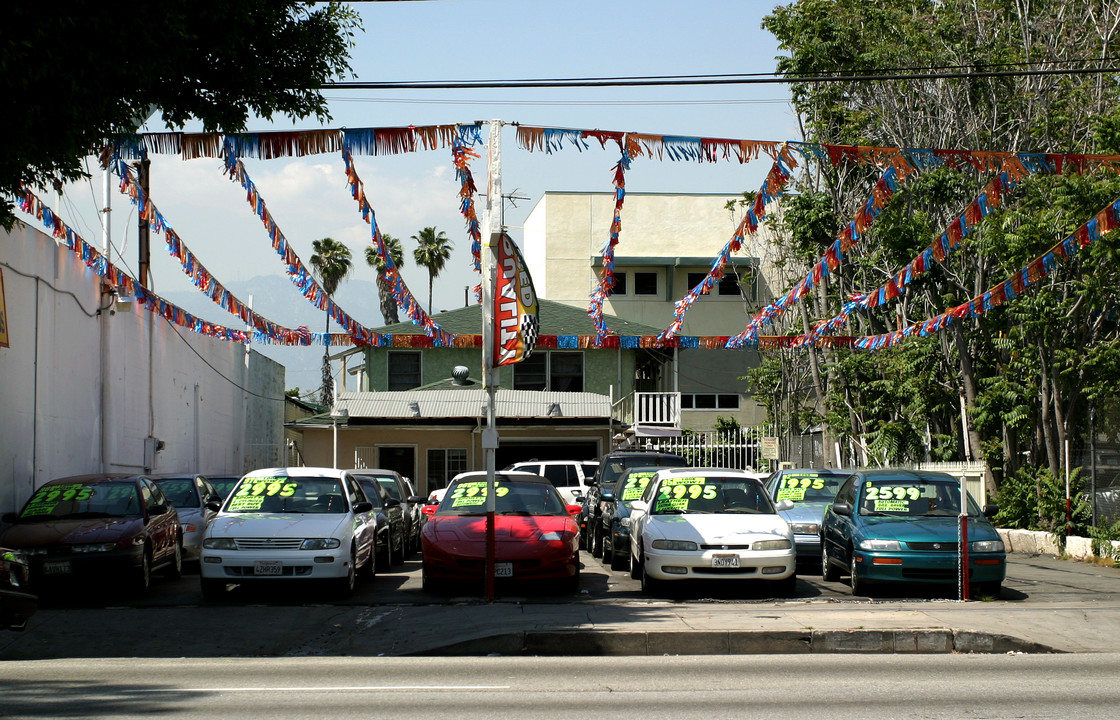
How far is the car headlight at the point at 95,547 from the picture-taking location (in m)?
14.3

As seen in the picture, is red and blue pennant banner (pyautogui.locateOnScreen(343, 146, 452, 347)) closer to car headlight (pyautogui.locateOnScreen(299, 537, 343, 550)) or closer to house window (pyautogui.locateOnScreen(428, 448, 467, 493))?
car headlight (pyautogui.locateOnScreen(299, 537, 343, 550))

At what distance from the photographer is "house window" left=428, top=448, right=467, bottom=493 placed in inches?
1309

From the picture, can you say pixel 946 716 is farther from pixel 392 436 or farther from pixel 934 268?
pixel 392 436

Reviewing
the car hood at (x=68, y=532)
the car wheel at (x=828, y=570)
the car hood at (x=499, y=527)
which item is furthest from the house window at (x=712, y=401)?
the car hood at (x=68, y=532)

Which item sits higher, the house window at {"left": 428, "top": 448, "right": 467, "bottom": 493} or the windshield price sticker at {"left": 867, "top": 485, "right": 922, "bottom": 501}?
the windshield price sticker at {"left": 867, "top": 485, "right": 922, "bottom": 501}

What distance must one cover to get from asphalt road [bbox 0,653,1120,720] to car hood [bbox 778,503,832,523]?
23.9 feet

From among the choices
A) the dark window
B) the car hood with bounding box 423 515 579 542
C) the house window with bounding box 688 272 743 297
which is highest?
the house window with bounding box 688 272 743 297

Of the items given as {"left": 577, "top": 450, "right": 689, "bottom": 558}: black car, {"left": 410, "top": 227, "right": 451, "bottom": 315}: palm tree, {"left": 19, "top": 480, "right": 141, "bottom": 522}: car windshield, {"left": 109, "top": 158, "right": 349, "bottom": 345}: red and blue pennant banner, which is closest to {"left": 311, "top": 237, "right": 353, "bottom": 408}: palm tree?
{"left": 410, "top": 227, "right": 451, "bottom": 315}: palm tree

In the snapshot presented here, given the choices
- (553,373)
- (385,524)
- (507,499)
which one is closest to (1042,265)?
(507,499)

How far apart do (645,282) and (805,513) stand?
28.7 meters

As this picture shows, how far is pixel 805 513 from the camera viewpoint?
59.5ft

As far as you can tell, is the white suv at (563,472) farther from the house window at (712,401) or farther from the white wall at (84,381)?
the house window at (712,401)

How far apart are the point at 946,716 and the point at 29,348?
1595 centimetres

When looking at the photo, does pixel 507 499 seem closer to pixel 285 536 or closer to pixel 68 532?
pixel 285 536
